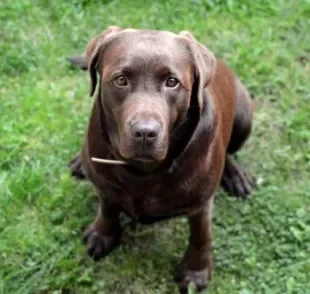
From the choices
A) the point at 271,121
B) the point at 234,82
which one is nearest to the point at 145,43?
the point at 234,82

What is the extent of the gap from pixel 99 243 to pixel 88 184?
398 mm

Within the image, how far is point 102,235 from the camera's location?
347 centimetres

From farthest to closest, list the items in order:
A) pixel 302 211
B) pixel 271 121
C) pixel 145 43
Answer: pixel 271 121 < pixel 302 211 < pixel 145 43

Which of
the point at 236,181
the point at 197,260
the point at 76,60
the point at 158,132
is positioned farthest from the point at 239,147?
the point at 158,132

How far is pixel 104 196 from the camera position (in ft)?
10.5

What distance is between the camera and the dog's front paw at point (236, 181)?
3730mm

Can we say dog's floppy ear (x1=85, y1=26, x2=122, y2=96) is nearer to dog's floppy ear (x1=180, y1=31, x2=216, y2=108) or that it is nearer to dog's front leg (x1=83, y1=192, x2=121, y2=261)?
dog's floppy ear (x1=180, y1=31, x2=216, y2=108)

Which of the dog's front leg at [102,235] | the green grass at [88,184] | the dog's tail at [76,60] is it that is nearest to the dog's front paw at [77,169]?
the green grass at [88,184]

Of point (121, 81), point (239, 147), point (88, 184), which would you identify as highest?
point (121, 81)

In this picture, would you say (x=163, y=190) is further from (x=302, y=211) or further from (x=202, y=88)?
(x=302, y=211)

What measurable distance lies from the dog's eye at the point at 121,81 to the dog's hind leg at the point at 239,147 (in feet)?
3.50

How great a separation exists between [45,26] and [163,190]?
6.44ft

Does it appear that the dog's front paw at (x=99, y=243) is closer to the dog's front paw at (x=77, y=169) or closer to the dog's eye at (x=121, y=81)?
the dog's front paw at (x=77, y=169)

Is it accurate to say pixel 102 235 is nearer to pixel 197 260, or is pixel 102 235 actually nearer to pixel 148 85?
pixel 197 260
